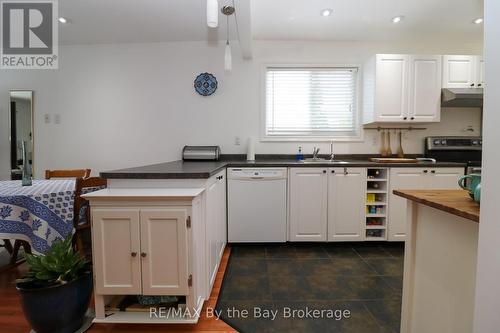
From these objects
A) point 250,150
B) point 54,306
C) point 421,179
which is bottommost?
point 54,306

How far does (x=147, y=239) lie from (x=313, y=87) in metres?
2.76

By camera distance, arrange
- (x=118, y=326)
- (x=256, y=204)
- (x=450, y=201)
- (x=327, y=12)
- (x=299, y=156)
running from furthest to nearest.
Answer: (x=299, y=156), (x=256, y=204), (x=327, y=12), (x=118, y=326), (x=450, y=201)

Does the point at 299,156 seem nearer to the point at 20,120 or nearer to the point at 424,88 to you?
the point at 424,88

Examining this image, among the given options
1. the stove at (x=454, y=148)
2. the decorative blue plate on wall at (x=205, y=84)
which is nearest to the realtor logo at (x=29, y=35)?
the decorative blue plate on wall at (x=205, y=84)

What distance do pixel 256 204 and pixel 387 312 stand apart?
1.45 metres

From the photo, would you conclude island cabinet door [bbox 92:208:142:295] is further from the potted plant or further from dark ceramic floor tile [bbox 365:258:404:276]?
dark ceramic floor tile [bbox 365:258:404:276]

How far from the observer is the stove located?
309cm

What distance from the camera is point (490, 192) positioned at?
64cm

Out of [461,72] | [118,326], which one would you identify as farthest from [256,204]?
[461,72]

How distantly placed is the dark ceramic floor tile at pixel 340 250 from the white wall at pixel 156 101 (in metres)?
1.22

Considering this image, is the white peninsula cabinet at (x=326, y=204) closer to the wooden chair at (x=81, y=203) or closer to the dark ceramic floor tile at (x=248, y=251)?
the dark ceramic floor tile at (x=248, y=251)

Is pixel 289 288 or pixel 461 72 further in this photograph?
pixel 461 72

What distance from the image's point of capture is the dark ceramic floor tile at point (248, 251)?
2533 mm

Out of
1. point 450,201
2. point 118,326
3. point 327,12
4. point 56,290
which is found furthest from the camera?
point 327,12
